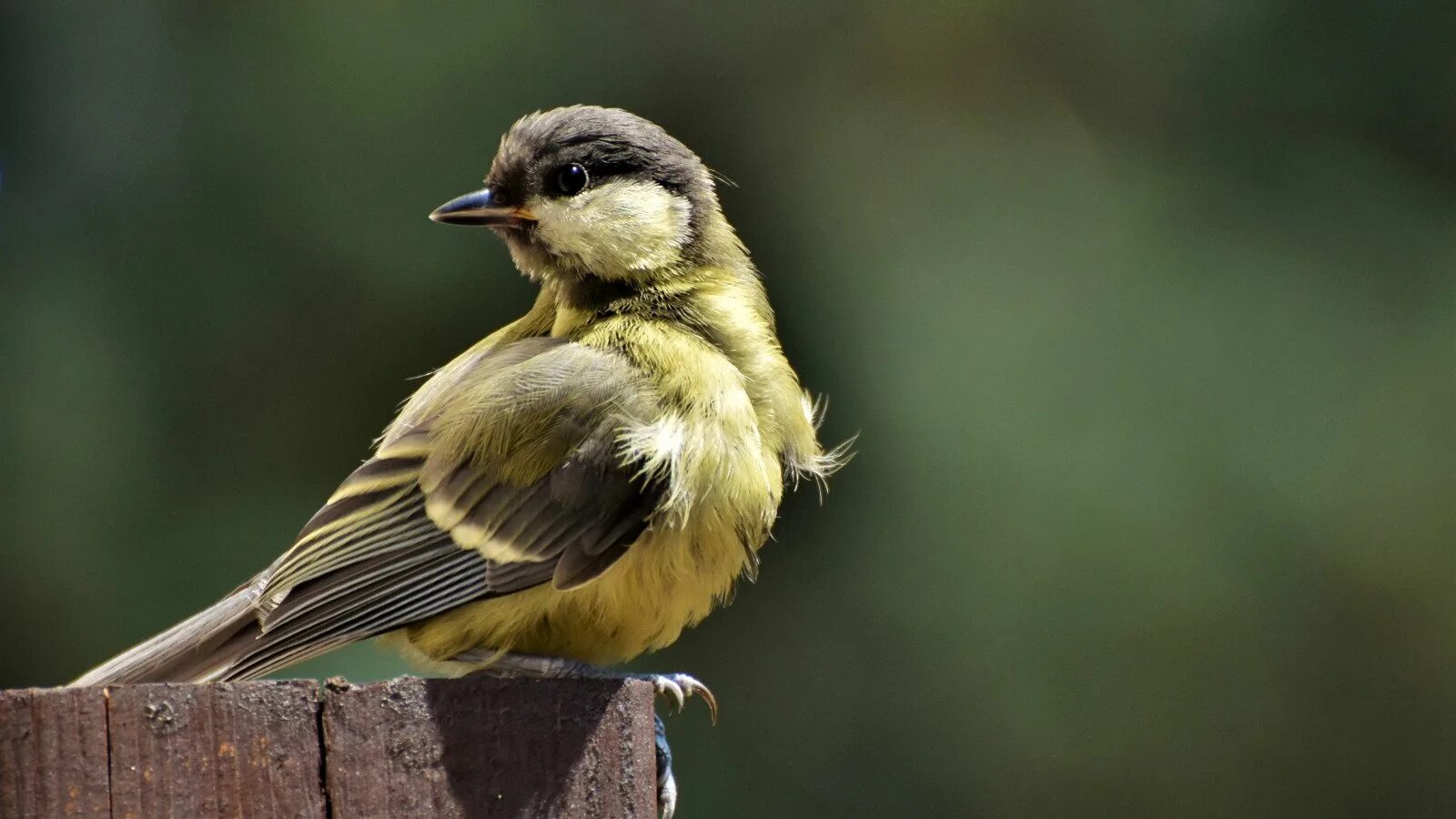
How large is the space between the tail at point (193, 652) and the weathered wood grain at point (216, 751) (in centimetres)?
79

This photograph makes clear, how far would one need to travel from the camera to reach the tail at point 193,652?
2.62 m

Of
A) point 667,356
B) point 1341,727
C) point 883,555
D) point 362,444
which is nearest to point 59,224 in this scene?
point 362,444

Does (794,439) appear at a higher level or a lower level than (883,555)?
higher

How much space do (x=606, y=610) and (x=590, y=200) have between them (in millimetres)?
905

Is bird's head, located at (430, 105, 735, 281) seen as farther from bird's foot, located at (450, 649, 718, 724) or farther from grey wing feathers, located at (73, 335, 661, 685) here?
bird's foot, located at (450, 649, 718, 724)

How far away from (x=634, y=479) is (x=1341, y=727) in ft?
12.2

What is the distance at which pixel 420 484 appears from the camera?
9.38ft

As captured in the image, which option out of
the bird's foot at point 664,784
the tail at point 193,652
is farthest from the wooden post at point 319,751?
the tail at point 193,652

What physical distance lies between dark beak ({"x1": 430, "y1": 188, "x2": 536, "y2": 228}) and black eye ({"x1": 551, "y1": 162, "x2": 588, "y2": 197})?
8 cm

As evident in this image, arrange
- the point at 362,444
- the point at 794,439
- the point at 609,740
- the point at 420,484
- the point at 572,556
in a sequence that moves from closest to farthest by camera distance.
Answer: the point at 609,740 < the point at 572,556 < the point at 420,484 < the point at 794,439 < the point at 362,444

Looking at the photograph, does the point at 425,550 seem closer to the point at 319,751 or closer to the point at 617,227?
the point at 617,227

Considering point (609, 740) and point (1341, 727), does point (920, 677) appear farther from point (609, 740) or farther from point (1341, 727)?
point (609, 740)

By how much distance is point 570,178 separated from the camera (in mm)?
3307

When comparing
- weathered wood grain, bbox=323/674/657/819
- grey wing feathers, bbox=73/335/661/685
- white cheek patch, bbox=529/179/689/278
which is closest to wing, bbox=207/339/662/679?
grey wing feathers, bbox=73/335/661/685
